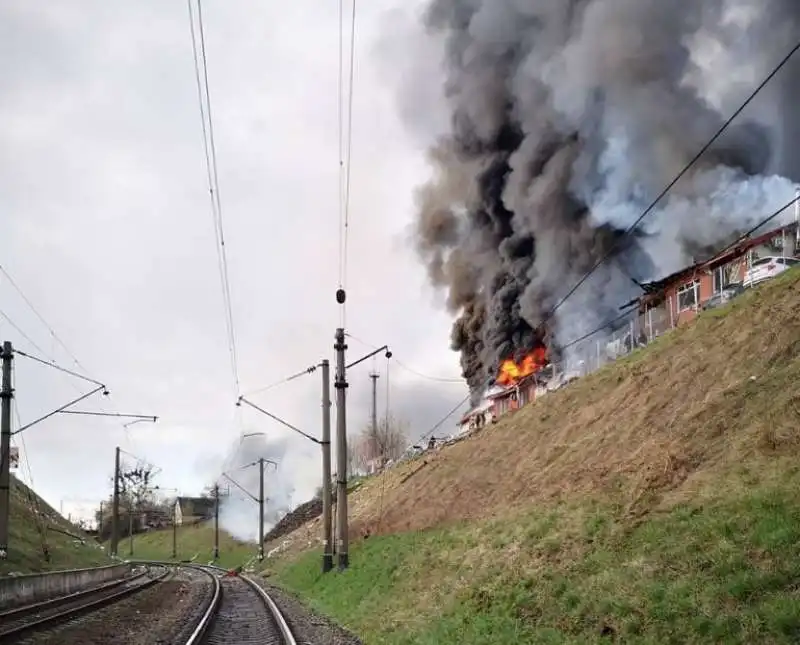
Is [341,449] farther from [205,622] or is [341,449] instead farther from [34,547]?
[34,547]

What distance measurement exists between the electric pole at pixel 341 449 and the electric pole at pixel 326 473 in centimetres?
309

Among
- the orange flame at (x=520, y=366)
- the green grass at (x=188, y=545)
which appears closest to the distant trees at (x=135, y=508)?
the green grass at (x=188, y=545)

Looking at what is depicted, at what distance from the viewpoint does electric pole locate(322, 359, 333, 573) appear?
3453cm

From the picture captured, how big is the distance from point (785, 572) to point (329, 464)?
90.2ft

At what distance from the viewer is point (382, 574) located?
25.0 m

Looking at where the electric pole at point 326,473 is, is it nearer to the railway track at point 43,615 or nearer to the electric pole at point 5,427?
the railway track at point 43,615

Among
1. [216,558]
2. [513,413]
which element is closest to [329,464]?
[513,413]

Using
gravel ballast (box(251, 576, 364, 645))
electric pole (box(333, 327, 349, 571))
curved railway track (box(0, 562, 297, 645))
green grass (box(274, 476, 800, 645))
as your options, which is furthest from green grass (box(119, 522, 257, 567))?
green grass (box(274, 476, 800, 645))

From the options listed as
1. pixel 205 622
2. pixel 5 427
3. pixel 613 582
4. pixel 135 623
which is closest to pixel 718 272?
pixel 205 622

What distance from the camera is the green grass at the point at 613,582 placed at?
918cm

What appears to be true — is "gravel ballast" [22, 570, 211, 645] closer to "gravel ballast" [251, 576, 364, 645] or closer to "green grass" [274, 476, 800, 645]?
"gravel ballast" [251, 576, 364, 645]

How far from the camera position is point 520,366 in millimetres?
48000

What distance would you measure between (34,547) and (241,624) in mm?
30427

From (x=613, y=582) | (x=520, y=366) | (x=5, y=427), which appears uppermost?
(x=520, y=366)
